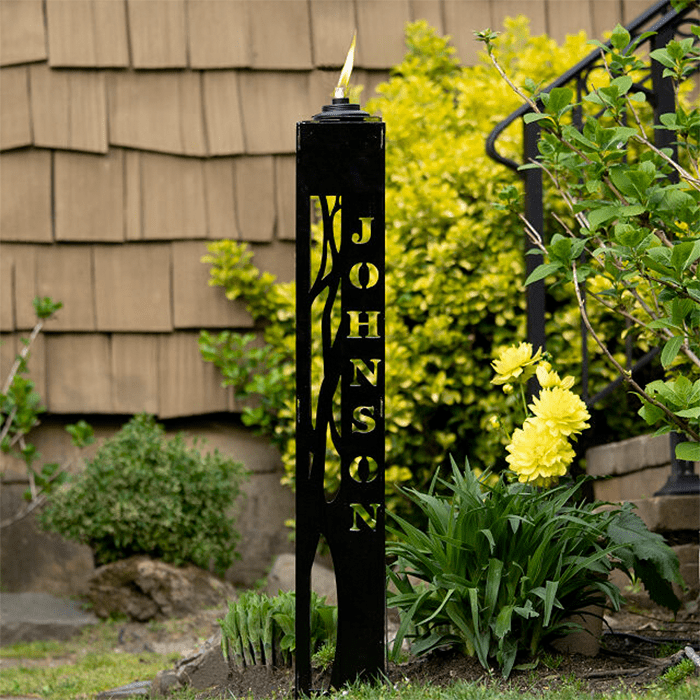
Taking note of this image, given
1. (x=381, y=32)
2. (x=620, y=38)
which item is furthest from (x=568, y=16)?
(x=620, y=38)

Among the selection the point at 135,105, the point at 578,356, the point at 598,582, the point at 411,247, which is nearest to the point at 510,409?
the point at 578,356

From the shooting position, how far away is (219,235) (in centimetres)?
566

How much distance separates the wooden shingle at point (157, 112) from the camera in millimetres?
5598

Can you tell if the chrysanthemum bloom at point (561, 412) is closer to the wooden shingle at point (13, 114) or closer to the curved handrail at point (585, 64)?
the curved handrail at point (585, 64)

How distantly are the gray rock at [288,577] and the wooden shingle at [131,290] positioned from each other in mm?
1386

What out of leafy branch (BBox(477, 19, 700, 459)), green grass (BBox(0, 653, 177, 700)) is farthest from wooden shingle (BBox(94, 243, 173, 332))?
leafy branch (BBox(477, 19, 700, 459))

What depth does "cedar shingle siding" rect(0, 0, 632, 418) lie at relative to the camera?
5543 mm

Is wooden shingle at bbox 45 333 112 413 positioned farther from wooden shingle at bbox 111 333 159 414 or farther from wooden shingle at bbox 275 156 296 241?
wooden shingle at bbox 275 156 296 241

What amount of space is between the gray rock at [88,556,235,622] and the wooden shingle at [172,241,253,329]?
135cm

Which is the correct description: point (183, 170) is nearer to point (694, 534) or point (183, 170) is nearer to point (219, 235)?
point (219, 235)

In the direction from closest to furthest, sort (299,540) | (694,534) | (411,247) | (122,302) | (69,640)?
(299,540), (694,534), (69,640), (411,247), (122,302)

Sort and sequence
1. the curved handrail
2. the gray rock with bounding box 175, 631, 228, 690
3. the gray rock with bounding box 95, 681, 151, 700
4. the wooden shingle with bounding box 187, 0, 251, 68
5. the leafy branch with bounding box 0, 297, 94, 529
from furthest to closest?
the wooden shingle with bounding box 187, 0, 251, 68 → the leafy branch with bounding box 0, 297, 94, 529 → the curved handrail → the gray rock with bounding box 95, 681, 151, 700 → the gray rock with bounding box 175, 631, 228, 690

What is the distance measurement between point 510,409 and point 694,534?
1.22 m

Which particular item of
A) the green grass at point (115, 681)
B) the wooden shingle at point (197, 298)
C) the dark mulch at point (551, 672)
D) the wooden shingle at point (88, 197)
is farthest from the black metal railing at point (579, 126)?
the wooden shingle at point (88, 197)
